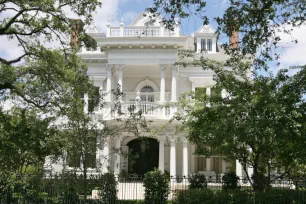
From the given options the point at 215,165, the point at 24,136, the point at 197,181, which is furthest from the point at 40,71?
the point at 215,165

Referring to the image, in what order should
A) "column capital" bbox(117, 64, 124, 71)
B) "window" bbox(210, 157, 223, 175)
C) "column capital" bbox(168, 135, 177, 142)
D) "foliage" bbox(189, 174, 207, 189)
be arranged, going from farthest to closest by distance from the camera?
"window" bbox(210, 157, 223, 175) → "column capital" bbox(117, 64, 124, 71) → "column capital" bbox(168, 135, 177, 142) → "foliage" bbox(189, 174, 207, 189)

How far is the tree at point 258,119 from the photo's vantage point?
1132 cm

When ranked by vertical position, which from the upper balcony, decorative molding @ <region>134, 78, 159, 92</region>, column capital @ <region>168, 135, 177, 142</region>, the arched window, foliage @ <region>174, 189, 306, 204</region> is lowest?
foliage @ <region>174, 189, 306, 204</region>

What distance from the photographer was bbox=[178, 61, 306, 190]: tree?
1132 cm

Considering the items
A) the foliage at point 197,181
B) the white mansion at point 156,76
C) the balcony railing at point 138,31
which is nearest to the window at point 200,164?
the white mansion at point 156,76

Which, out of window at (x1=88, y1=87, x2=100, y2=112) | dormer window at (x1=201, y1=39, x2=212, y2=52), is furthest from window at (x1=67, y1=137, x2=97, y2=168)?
dormer window at (x1=201, y1=39, x2=212, y2=52)

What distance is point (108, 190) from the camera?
15078 mm

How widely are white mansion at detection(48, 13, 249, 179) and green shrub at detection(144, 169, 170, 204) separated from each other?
311 inches

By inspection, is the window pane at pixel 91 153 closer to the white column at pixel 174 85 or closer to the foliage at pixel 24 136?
the foliage at pixel 24 136

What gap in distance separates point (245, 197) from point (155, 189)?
4.16m

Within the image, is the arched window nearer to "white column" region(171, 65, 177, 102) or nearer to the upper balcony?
"white column" region(171, 65, 177, 102)

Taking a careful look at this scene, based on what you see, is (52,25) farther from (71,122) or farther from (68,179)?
(68,179)

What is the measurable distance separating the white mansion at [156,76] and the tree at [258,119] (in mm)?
9942

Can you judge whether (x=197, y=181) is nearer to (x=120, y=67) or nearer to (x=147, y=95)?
(x=147, y=95)
